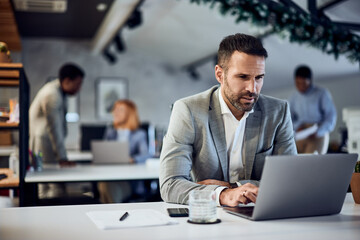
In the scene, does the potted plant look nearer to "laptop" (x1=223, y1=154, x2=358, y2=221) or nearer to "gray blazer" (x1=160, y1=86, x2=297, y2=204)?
"laptop" (x1=223, y1=154, x2=358, y2=221)

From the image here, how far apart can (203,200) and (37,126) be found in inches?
108

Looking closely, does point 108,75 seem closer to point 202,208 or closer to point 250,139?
point 250,139

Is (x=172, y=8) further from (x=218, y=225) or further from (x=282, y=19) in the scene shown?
(x=218, y=225)

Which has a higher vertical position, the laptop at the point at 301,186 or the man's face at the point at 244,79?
the man's face at the point at 244,79

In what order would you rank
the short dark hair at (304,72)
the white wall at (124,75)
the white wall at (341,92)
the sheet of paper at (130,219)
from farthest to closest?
the white wall at (124,75) → the white wall at (341,92) → the short dark hair at (304,72) → the sheet of paper at (130,219)

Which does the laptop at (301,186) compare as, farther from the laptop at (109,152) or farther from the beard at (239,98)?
the laptop at (109,152)

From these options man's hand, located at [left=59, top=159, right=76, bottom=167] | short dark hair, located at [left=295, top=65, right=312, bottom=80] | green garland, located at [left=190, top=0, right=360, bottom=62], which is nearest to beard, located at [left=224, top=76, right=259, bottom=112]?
green garland, located at [left=190, top=0, right=360, bottom=62]

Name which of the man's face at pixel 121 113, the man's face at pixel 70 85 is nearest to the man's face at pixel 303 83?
the man's face at pixel 121 113

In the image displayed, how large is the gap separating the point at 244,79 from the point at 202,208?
2.33ft

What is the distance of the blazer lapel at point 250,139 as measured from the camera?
1.93 meters

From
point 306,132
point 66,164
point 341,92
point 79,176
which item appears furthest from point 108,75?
point 79,176

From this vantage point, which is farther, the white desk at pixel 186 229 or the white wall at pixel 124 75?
the white wall at pixel 124 75

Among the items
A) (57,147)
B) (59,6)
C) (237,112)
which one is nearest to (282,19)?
(237,112)

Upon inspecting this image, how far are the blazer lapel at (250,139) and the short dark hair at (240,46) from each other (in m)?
0.27
